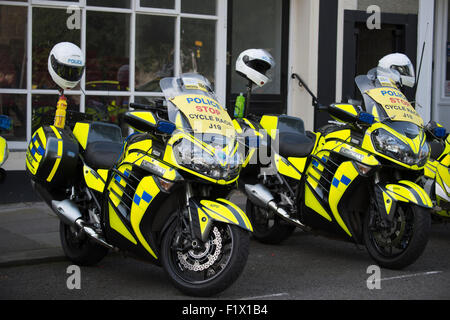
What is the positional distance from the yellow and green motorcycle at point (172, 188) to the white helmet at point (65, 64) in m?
0.57

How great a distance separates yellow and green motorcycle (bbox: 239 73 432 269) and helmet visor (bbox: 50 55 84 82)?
163cm

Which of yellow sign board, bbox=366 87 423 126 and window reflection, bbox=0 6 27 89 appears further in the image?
window reflection, bbox=0 6 27 89

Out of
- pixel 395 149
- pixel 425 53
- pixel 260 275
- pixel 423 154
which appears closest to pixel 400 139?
pixel 395 149

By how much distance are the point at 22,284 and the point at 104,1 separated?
206 inches

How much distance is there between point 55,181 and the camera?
6293mm

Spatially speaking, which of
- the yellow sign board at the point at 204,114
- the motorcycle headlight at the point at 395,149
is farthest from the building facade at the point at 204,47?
the yellow sign board at the point at 204,114

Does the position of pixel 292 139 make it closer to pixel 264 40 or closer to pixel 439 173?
pixel 439 173

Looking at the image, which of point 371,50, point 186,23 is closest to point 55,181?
point 186,23

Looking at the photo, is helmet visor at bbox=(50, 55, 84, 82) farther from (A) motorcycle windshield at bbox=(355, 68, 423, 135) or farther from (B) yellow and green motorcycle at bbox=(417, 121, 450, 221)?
(B) yellow and green motorcycle at bbox=(417, 121, 450, 221)

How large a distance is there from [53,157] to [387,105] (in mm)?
2836

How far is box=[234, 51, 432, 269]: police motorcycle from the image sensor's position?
626 cm

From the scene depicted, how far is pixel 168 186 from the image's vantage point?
5418mm

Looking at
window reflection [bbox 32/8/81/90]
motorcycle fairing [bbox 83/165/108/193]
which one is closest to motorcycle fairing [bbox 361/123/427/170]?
motorcycle fairing [bbox 83/165/108/193]

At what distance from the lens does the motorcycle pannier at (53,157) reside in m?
6.18
